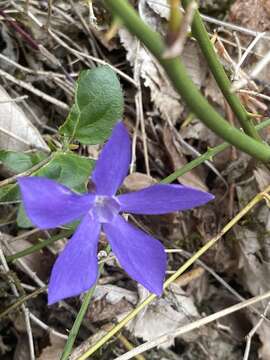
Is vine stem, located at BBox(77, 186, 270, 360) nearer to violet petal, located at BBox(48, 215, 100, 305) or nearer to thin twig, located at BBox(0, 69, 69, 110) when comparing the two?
violet petal, located at BBox(48, 215, 100, 305)

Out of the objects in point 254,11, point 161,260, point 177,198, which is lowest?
point 161,260

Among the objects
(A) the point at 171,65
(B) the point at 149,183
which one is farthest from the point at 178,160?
(A) the point at 171,65

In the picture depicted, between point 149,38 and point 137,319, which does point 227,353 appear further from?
point 149,38

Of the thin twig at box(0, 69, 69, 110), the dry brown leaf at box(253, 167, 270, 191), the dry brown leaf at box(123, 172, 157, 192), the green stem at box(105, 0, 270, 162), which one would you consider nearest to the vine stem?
the dry brown leaf at box(253, 167, 270, 191)

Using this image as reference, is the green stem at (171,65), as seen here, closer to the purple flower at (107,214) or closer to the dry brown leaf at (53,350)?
the purple flower at (107,214)

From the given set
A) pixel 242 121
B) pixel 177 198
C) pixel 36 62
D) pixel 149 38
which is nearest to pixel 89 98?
pixel 242 121
